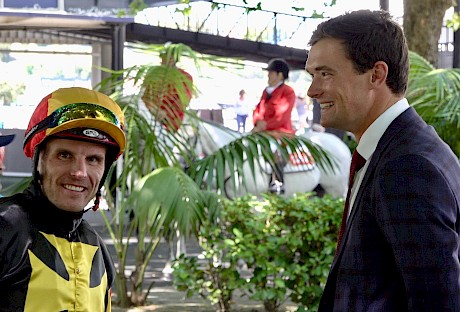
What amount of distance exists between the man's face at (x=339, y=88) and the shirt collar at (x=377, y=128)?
0.03m

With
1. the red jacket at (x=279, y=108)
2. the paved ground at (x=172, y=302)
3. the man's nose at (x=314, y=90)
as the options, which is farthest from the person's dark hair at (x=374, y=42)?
the red jacket at (x=279, y=108)

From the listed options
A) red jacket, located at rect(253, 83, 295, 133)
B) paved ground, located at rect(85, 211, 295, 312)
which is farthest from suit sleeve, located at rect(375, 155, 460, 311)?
red jacket, located at rect(253, 83, 295, 133)

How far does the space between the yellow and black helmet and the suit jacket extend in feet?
2.31

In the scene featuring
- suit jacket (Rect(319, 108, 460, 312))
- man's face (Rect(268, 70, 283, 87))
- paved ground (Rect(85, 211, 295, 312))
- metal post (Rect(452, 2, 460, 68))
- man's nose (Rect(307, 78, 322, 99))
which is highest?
man's nose (Rect(307, 78, 322, 99))

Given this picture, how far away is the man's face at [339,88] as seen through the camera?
2.62 m

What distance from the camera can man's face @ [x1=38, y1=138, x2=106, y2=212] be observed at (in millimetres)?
2654

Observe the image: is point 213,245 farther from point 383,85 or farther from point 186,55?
point 383,85

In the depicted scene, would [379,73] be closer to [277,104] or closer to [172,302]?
[172,302]

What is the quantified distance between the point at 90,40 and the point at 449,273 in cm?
1167

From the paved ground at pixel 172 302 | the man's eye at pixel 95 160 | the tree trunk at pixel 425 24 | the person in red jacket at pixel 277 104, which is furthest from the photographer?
the person in red jacket at pixel 277 104

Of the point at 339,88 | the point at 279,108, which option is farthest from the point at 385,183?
the point at 279,108

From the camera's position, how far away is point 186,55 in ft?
24.9

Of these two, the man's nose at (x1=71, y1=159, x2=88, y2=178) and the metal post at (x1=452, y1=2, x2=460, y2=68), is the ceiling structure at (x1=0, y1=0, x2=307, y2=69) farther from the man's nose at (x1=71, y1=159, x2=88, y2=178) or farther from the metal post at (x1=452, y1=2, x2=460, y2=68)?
the man's nose at (x1=71, y1=159, x2=88, y2=178)

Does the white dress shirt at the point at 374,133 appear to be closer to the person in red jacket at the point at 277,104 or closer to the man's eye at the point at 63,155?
the man's eye at the point at 63,155
